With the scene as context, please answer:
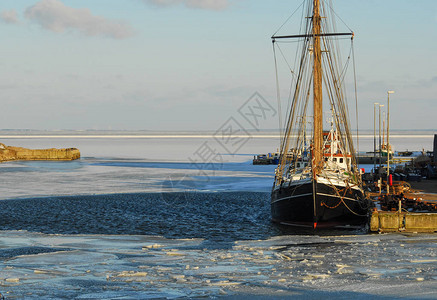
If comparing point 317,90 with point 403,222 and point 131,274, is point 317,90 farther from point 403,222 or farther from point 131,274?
point 131,274

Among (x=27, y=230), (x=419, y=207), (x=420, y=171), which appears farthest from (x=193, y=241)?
(x=420, y=171)

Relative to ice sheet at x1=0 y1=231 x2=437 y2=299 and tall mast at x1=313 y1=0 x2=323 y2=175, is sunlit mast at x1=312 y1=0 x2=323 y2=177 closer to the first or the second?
tall mast at x1=313 y1=0 x2=323 y2=175

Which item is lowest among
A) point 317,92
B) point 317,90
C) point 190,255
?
point 190,255

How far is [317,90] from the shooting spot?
1641 inches

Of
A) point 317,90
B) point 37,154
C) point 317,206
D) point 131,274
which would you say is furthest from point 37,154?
point 131,274

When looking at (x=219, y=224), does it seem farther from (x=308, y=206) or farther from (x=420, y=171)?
(x=420, y=171)

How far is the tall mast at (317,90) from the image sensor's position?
135 ft

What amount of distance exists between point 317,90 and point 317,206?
8414 mm

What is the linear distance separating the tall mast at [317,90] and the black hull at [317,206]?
239 centimetres

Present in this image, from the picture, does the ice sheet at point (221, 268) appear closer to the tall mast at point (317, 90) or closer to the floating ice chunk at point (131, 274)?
the floating ice chunk at point (131, 274)

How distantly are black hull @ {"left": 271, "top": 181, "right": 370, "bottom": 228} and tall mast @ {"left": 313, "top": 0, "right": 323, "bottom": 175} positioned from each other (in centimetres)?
239

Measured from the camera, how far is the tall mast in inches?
1614

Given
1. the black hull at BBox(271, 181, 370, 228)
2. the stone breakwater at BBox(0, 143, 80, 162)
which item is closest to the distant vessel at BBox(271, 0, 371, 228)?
the black hull at BBox(271, 181, 370, 228)

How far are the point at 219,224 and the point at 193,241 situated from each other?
7421 millimetres
